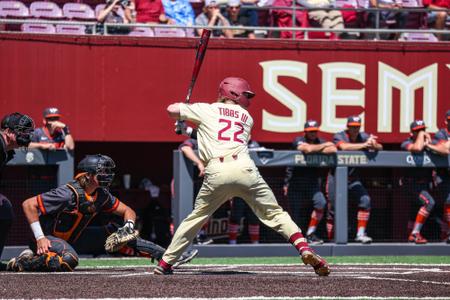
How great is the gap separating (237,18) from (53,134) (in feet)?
12.2

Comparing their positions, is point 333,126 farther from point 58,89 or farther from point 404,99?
point 58,89

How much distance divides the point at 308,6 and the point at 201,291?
29.0ft

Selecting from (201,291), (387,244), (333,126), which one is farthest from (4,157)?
(333,126)

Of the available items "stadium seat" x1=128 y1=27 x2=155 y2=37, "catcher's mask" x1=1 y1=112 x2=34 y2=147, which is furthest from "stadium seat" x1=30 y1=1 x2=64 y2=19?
"catcher's mask" x1=1 y1=112 x2=34 y2=147

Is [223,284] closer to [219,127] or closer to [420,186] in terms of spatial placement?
[219,127]

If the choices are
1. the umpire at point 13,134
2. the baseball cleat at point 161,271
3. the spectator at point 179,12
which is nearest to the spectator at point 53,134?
the spectator at point 179,12

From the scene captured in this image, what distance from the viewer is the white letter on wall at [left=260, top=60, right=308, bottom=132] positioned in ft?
50.3

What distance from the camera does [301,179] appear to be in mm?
13508

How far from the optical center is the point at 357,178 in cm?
1384

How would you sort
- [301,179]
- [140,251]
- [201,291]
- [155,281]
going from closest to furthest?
[201,291], [155,281], [140,251], [301,179]

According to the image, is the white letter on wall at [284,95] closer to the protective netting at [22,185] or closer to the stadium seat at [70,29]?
the stadium seat at [70,29]

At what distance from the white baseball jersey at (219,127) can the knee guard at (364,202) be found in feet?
15.5

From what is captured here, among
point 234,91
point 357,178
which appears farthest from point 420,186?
point 234,91

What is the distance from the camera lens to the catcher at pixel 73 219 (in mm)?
9438
